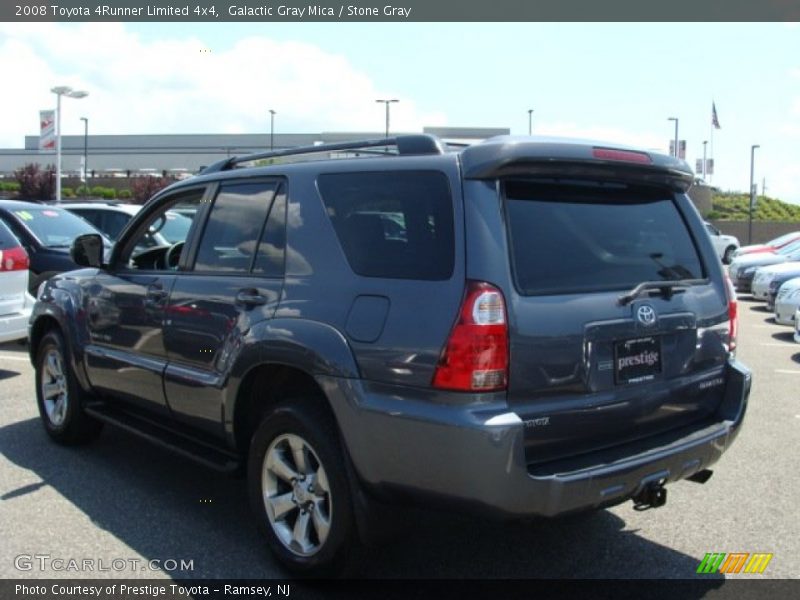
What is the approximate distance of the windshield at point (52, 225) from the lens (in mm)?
10648

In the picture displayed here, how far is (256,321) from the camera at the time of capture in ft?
12.9

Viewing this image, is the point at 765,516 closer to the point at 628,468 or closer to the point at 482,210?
the point at 628,468

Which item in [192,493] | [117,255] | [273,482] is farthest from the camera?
[117,255]

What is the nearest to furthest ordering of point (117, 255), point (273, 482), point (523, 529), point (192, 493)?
point (273, 482)
point (523, 529)
point (192, 493)
point (117, 255)

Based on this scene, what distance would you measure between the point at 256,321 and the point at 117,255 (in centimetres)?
190

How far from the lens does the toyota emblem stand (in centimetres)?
354

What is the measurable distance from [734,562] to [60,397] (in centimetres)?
459

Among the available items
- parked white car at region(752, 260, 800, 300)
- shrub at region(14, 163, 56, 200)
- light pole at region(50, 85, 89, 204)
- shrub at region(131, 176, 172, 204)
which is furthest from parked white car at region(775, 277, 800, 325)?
shrub at region(14, 163, 56, 200)

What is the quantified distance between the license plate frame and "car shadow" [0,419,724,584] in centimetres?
75

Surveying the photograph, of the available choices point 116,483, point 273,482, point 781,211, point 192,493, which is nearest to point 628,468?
point 273,482

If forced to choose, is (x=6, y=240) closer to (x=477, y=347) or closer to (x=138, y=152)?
(x=477, y=347)

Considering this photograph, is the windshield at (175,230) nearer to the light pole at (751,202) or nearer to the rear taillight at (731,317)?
the rear taillight at (731,317)

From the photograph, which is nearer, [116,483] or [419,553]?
[419,553]

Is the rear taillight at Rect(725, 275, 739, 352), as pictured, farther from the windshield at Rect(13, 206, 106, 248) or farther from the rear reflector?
the windshield at Rect(13, 206, 106, 248)
